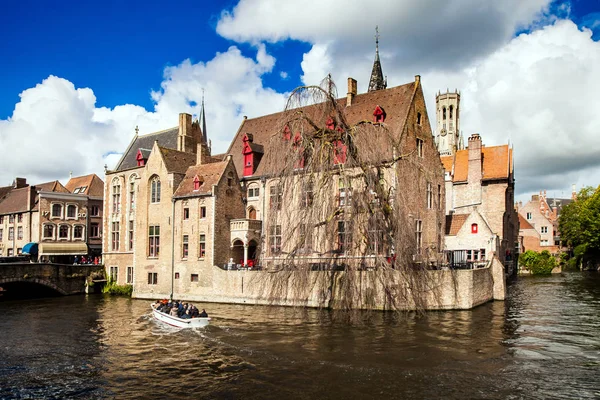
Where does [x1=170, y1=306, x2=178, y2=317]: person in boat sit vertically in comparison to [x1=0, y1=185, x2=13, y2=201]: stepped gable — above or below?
below

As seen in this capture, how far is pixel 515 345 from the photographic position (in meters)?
19.6

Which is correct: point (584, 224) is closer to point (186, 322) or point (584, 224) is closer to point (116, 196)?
point (116, 196)

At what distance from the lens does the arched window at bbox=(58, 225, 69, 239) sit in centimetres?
5106

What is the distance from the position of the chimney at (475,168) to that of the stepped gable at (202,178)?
2298 cm

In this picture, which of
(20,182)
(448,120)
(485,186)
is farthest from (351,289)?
(448,120)

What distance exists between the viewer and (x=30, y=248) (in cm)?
4903

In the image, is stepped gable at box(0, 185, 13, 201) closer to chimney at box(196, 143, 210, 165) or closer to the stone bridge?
the stone bridge

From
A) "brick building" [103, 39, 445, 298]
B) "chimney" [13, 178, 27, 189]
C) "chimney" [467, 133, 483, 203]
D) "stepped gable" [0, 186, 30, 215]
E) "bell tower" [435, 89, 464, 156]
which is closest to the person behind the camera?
"brick building" [103, 39, 445, 298]

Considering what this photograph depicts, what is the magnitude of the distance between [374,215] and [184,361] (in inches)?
372

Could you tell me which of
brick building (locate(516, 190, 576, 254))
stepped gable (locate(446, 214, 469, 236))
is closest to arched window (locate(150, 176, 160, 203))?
stepped gable (locate(446, 214, 469, 236))

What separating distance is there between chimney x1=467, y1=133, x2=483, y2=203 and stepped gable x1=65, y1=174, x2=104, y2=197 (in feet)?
125

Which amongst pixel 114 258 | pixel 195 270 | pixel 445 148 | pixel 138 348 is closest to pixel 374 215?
pixel 138 348

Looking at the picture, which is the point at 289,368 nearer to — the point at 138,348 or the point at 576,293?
the point at 138,348

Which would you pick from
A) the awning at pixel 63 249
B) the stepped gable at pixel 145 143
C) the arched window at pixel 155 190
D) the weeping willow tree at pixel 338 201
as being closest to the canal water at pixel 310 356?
the weeping willow tree at pixel 338 201
